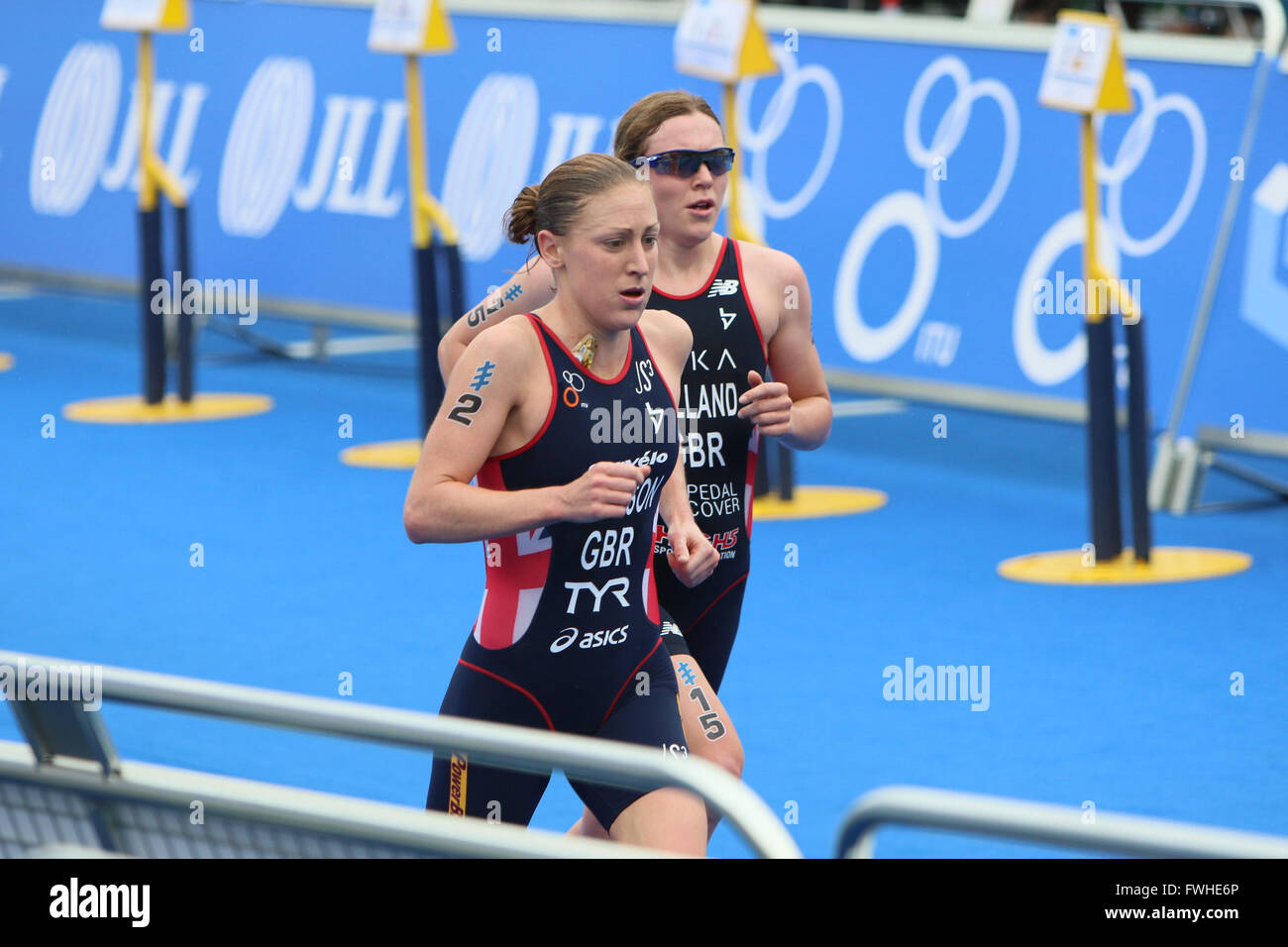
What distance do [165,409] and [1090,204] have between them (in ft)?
21.1

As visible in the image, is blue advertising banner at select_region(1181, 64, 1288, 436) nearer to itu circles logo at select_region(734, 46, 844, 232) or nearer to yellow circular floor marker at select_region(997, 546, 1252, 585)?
yellow circular floor marker at select_region(997, 546, 1252, 585)

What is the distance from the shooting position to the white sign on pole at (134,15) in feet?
39.7

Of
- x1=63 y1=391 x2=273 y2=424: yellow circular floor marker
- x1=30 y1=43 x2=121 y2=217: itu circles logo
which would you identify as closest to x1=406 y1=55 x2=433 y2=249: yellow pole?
x1=63 y1=391 x2=273 y2=424: yellow circular floor marker

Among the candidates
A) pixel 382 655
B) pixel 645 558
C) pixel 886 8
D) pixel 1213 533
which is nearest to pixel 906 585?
pixel 1213 533

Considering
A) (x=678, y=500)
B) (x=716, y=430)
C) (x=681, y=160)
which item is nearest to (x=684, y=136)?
(x=681, y=160)

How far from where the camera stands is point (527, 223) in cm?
425

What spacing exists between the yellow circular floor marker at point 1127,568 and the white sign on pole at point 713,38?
9.36ft

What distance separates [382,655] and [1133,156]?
16.0ft

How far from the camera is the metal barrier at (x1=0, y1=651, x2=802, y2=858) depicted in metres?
2.62

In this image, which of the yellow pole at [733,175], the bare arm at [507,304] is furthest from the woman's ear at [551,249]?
the yellow pole at [733,175]

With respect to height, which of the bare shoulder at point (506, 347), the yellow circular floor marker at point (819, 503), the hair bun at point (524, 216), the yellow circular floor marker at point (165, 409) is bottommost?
the yellow circular floor marker at point (165, 409)

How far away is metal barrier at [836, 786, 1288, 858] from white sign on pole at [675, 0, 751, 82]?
7624 millimetres

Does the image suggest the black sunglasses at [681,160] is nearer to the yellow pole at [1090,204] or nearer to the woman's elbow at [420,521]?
the woman's elbow at [420,521]
